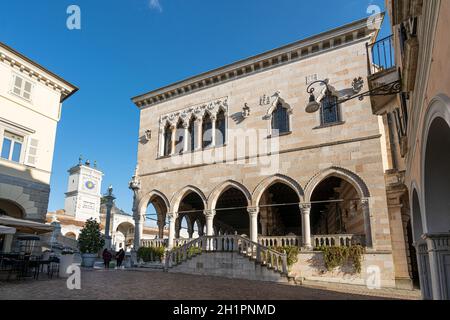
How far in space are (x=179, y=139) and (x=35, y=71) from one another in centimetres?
871

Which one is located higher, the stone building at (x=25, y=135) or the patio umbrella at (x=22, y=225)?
the stone building at (x=25, y=135)

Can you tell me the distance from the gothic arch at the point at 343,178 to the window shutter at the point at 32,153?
1421 cm

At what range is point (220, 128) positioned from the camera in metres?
18.0

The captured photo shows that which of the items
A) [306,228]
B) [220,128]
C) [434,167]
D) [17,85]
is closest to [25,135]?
[17,85]

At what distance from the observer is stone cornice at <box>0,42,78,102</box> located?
1550 cm

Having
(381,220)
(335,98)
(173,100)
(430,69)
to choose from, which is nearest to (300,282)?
(381,220)

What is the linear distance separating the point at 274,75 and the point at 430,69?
43.7 ft

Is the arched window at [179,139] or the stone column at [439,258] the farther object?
the arched window at [179,139]

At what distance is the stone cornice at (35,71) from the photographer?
15.5m

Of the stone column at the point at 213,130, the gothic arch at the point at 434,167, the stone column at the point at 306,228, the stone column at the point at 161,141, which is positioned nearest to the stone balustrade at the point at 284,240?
the stone column at the point at 306,228

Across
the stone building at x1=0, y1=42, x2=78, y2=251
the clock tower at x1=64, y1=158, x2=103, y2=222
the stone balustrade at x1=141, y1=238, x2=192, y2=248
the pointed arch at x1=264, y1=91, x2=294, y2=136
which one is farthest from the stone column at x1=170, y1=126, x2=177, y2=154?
the clock tower at x1=64, y1=158, x2=103, y2=222

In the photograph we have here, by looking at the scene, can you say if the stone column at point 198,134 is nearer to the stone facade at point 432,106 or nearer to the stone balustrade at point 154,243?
the stone balustrade at point 154,243

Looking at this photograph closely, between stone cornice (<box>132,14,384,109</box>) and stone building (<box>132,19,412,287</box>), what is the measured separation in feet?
0.17

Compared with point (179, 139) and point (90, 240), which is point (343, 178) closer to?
point (179, 139)
